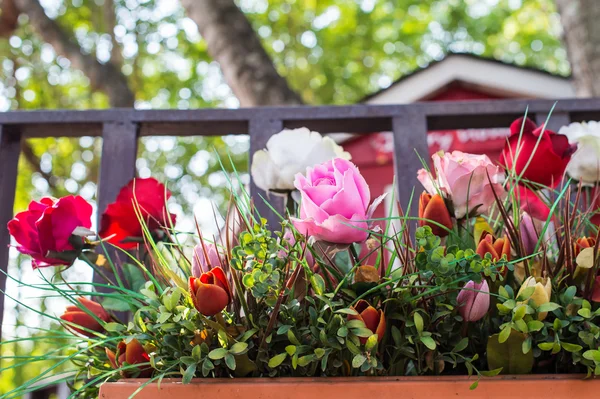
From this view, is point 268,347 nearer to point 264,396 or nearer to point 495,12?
point 264,396

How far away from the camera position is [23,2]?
4.29m

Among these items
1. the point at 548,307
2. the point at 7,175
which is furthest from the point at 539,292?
the point at 7,175

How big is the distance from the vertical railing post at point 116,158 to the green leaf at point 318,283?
1.44ft

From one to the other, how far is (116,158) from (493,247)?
1.86 feet

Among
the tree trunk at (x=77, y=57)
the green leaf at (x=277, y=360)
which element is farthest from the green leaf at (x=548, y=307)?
the tree trunk at (x=77, y=57)

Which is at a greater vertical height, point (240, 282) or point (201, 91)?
point (201, 91)

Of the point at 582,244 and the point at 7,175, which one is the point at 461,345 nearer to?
the point at 582,244

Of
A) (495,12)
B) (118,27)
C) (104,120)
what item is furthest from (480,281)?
(495,12)

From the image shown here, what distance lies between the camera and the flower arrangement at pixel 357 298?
0.55 meters

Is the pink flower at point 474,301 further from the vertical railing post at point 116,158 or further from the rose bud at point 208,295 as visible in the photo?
the vertical railing post at point 116,158

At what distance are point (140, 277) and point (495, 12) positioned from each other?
8.50 m

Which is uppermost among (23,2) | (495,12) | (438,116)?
(495,12)

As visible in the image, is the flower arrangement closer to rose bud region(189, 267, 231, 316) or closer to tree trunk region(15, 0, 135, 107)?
rose bud region(189, 267, 231, 316)

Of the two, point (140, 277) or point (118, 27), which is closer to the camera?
point (140, 277)
